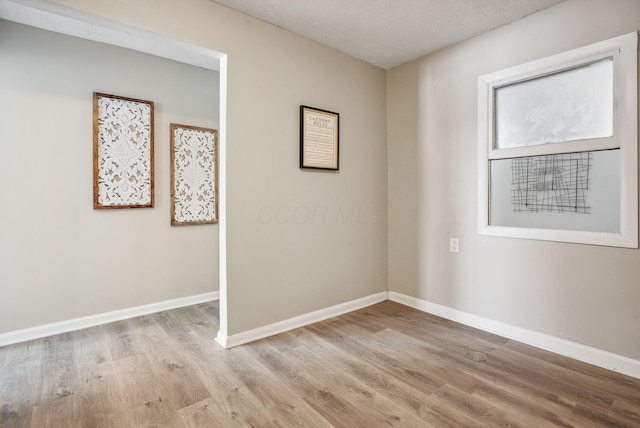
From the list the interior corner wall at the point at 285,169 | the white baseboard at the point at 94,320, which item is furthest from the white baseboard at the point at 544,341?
the white baseboard at the point at 94,320

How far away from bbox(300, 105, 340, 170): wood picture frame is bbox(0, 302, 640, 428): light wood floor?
148 cm

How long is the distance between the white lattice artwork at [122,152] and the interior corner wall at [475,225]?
2481 mm

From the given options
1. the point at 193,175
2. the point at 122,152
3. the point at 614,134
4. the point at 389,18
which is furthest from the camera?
the point at 193,175

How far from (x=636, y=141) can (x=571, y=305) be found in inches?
45.1

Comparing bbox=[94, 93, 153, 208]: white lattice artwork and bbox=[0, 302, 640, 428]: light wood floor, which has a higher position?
bbox=[94, 93, 153, 208]: white lattice artwork

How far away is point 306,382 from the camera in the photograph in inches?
77.0

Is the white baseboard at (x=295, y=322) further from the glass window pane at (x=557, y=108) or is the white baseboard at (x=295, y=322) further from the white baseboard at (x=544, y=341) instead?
the glass window pane at (x=557, y=108)

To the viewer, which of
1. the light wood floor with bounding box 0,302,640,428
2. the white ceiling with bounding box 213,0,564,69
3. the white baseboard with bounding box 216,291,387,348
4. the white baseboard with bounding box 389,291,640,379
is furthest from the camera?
the white baseboard with bounding box 216,291,387,348

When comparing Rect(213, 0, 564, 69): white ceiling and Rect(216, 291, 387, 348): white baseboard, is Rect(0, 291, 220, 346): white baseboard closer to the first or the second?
Rect(216, 291, 387, 348): white baseboard

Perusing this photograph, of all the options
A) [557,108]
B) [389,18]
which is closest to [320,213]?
[389,18]

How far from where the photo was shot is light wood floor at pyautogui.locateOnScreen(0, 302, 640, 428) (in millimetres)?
1642

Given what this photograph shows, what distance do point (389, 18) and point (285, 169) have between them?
4.67 ft

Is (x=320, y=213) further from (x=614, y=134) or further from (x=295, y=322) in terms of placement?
(x=614, y=134)

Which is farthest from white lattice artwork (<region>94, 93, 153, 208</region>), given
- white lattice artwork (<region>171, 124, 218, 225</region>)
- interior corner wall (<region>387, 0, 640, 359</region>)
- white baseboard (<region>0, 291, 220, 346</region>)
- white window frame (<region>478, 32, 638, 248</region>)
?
white window frame (<region>478, 32, 638, 248</region>)
